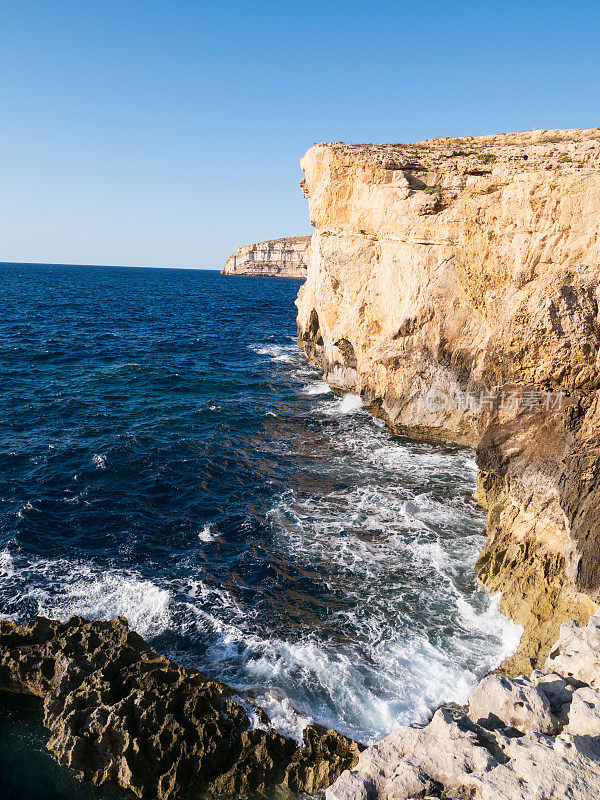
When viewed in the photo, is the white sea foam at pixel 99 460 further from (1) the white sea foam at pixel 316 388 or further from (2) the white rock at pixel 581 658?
(2) the white rock at pixel 581 658

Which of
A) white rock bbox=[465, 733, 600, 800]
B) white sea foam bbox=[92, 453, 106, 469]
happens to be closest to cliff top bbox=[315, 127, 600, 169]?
white rock bbox=[465, 733, 600, 800]

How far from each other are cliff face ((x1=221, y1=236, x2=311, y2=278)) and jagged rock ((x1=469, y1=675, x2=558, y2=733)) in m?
177

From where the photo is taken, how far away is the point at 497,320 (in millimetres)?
15148

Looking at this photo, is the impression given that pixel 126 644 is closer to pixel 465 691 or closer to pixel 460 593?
pixel 465 691

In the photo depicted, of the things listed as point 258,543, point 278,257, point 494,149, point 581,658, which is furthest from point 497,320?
point 278,257

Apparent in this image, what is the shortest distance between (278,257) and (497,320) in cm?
17685

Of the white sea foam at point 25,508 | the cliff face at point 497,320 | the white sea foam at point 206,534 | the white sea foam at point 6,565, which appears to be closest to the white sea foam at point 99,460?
the white sea foam at point 25,508

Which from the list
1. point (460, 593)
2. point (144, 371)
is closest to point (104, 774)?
point (460, 593)

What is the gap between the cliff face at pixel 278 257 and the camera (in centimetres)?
18088

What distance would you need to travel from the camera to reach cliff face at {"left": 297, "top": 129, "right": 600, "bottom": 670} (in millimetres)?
12430

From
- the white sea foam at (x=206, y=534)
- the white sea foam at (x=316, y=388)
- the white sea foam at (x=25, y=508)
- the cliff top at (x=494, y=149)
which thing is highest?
the cliff top at (x=494, y=149)

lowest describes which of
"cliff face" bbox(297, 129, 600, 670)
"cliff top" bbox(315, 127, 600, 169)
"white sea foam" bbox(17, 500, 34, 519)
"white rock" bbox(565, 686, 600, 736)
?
"white sea foam" bbox(17, 500, 34, 519)

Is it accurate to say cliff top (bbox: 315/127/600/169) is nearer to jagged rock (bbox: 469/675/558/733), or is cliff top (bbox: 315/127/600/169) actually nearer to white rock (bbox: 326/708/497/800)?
jagged rock (bbox: 469/675/558/733)

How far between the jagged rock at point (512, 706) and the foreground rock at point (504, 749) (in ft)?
0.04
